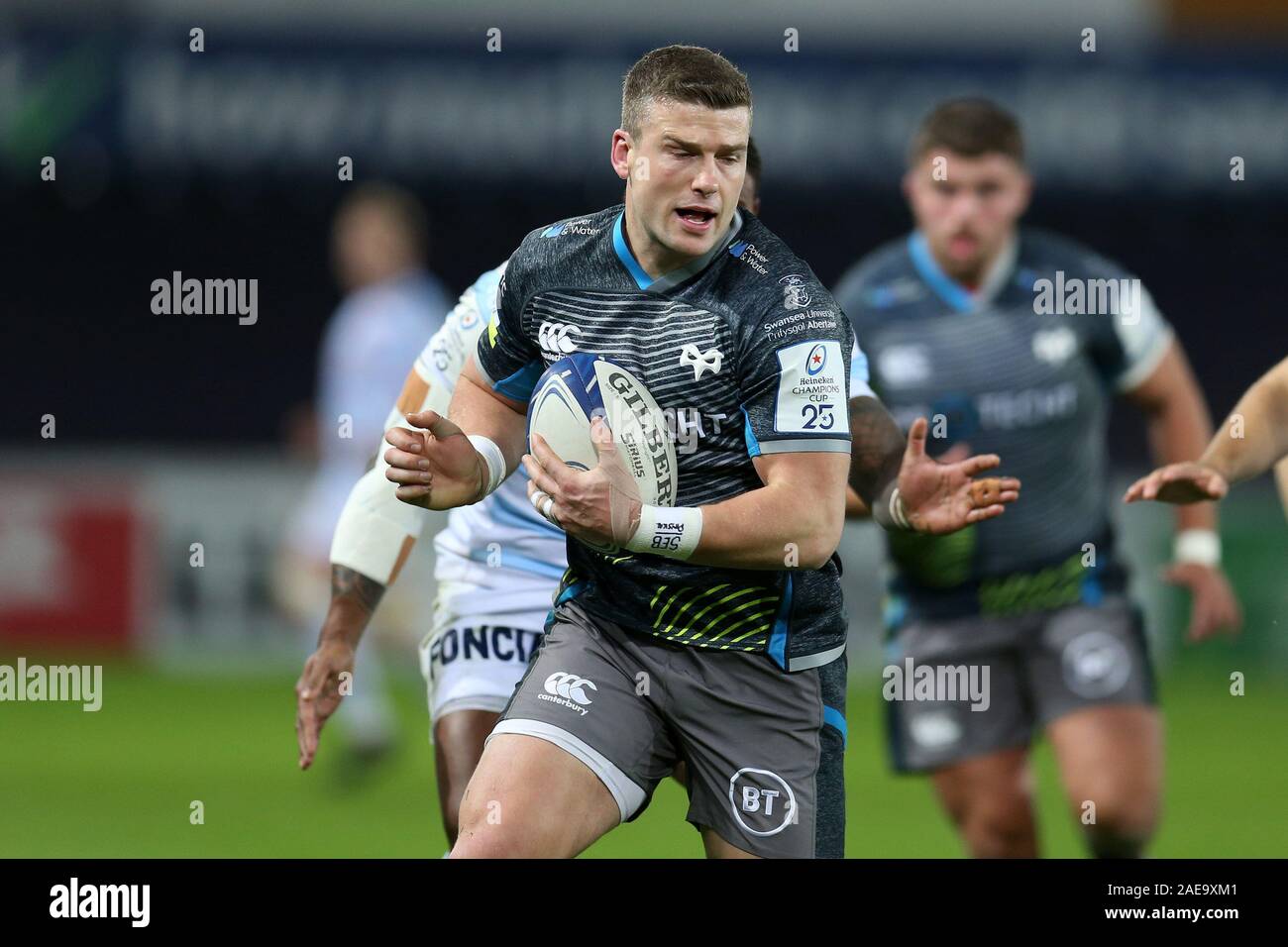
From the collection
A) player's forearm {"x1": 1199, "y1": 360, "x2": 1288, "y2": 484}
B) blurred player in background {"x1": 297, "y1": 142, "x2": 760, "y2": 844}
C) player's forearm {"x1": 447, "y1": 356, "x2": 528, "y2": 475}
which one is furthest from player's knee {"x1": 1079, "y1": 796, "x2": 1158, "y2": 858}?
player's forearm {"x1": 447, "y1": 356, "x2": 528, "y2": 475}

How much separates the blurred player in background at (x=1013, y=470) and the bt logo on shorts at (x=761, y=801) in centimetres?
228

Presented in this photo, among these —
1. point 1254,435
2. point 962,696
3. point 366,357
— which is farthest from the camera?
point 366,357

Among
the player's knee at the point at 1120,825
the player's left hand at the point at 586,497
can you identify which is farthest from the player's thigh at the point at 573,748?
the player's knee at the point at 1120,825

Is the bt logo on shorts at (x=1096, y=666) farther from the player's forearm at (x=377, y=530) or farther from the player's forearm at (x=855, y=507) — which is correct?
the player's forearm at (x=377, y=530)

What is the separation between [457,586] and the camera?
5.65 metres

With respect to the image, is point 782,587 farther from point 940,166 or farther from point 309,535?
point 309,535

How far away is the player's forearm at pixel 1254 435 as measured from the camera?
5.14 meters

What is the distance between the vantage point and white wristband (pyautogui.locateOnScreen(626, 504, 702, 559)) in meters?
4.41

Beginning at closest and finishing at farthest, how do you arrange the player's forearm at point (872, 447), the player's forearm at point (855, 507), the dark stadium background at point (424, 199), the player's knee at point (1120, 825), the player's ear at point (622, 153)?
the player's ear at point (622, 153), the player's forearm at point (872, 447), the player's forearm at point (855, 507), the player's knee at point (1120, 825), the dark stadium background at point (424, 199)

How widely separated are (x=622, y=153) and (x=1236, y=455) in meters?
1.74

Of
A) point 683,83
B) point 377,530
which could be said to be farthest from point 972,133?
point 377,530

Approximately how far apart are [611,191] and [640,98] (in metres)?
10.1

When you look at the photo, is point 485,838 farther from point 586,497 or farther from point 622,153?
point 622,153

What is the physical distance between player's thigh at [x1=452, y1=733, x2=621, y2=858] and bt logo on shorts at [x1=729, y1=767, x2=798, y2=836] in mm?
A: 290
